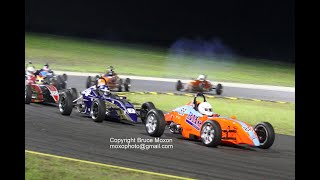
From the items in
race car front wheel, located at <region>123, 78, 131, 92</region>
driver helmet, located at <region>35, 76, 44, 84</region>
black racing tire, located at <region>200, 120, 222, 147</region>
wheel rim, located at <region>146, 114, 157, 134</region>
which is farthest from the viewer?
race car front wheel, located at <region>123, 78, 131, 92</region>

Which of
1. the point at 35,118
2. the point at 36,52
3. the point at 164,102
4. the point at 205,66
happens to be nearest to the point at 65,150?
the point at 35,118

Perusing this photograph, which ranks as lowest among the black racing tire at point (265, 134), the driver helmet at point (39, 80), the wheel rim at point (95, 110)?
the black racing tire at point (265, 134)

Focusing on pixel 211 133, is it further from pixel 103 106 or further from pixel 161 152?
pixel 103 106

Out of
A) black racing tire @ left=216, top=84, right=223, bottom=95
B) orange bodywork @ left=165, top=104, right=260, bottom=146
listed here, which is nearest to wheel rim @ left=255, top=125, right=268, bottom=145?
orange bodywork @ left=165, top=104, right=260, bottom=146

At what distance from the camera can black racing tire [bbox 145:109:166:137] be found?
12.4m

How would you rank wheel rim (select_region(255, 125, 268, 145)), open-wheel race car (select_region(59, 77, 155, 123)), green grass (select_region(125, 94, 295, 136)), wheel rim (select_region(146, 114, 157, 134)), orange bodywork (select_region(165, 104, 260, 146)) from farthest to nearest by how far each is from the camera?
green grass (select_region(125, 94, 295, 136)), open-wheel race car (select_region(59, 77, 155, 123)), wheel rim (select_region(146, 114, 157, 134)), wheel rim (select_region(255, 125, 268, 145)), orange bodywork (select_region(165, 104, 260, 146))

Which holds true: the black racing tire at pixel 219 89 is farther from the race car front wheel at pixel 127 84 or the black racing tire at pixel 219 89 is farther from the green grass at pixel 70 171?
the green grass at pixel 70 171

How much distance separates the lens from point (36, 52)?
34.6 metres

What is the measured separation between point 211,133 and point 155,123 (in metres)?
1.47

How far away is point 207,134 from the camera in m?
11.9

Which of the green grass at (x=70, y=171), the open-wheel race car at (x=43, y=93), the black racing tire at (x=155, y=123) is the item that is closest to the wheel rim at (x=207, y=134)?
the black racing tire at (x=155, y=123)

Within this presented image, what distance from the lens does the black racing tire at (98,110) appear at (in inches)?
548

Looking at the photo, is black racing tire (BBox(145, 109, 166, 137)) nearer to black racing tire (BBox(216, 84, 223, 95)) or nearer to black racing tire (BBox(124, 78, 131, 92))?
black racing tire (BBox(124, 78, 131, 92))

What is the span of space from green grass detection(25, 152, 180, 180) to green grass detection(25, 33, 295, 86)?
68.9 ft
